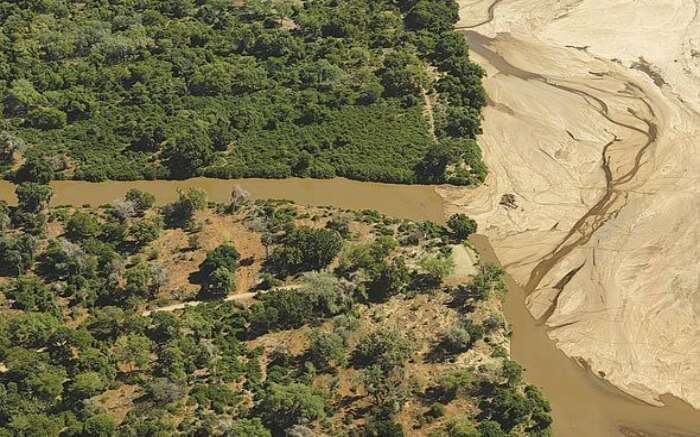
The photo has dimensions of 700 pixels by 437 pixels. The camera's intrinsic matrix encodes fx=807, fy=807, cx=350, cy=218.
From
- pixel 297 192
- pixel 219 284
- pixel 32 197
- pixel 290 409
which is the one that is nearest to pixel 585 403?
pixel 290 409

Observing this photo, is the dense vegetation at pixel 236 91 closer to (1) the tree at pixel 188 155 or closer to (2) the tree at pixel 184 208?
(1) the tree at pixel 188 155

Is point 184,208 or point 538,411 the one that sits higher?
point 184,208

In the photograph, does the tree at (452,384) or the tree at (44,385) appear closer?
the tree at (44,385)

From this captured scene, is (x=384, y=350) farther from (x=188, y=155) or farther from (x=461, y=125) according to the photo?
(x=461, y=125)

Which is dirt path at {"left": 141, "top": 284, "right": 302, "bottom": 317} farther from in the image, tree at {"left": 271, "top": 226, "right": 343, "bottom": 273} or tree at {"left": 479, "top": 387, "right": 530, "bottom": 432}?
tree at {"left": 479, "top": 387, "right": 530, "bottom": 432}

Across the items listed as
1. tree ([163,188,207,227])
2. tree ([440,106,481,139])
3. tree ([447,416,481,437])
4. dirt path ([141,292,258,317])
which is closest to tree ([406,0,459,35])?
tree ([440,106,481,139])

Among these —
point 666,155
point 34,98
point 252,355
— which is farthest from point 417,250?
point 34,98

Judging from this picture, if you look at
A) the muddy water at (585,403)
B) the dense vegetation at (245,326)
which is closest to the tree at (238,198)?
the dense vegetation at (245,326)
